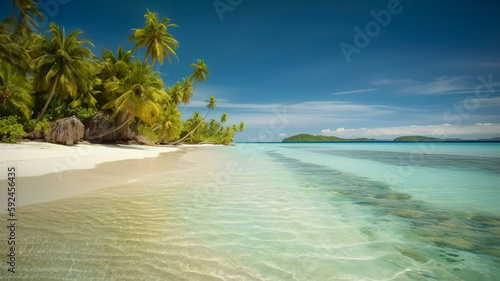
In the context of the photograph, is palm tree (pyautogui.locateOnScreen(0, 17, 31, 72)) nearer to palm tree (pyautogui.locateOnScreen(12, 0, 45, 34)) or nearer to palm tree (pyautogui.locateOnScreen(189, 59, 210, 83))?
palm tree (pyautogui.locateOnScreen(12, 0, 45, 34))

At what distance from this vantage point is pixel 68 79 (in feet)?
53.0

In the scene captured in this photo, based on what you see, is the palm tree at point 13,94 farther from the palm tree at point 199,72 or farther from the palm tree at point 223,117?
the palm tree at point 223,117

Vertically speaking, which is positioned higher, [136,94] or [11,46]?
[11,46]

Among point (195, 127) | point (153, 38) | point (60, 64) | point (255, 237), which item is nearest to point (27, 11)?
point (60, 64)

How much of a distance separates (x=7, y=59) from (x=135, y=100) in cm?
800

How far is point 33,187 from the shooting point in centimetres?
512

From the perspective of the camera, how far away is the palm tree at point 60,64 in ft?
52.1


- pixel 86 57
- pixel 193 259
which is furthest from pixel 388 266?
pixel 86 57

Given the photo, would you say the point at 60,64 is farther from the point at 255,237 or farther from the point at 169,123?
the point at 255,237

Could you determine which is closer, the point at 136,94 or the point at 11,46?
the point at 11,46

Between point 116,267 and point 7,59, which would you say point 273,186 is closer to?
point 116,267

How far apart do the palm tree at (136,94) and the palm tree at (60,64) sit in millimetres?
2746

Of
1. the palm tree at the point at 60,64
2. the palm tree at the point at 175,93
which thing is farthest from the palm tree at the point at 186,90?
the palm tree at the point at 60,64

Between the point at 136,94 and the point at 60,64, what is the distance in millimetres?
5206
